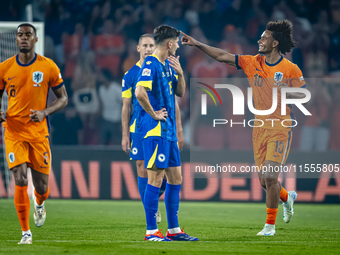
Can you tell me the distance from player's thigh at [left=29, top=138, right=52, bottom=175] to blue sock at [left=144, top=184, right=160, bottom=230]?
110 cm

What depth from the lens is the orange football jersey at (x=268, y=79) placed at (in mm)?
5914

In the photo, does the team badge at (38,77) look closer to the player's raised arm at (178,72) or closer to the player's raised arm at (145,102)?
the player's raised arm at (145,102)

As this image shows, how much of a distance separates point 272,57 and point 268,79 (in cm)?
30

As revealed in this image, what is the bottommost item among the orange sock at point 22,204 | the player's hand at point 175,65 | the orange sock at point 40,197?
the orange sock at point 40,197

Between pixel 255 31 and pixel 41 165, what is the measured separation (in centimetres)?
912

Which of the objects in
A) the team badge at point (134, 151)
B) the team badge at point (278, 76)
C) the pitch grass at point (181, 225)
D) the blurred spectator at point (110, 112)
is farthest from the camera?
the blurred spectator at point (110, 112)

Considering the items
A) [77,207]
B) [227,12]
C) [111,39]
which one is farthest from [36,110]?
[227,12]

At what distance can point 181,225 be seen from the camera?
6.82 metres

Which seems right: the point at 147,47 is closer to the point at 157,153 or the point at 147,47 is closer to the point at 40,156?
the point at 157,153

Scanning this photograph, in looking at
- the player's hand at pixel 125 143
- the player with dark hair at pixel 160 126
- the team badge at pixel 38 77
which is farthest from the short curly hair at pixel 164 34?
the player's hand at pixel 125 143

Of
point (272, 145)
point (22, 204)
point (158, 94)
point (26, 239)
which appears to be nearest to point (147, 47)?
point (158, 94)

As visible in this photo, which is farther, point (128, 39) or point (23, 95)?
point (128, 39)

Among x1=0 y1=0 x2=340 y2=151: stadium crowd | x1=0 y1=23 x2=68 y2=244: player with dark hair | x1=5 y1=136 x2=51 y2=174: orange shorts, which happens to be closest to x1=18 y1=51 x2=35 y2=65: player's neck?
x1=0 y1=23 x2=68 y2=244: player with dark hair

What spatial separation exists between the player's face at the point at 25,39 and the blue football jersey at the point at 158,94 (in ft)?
3.76
